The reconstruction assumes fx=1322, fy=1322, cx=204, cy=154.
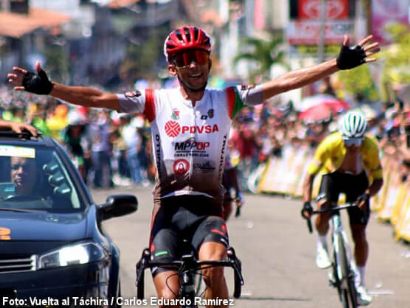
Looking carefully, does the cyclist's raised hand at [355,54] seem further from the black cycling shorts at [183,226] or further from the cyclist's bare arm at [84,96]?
the cyclist's bare arm at [84,96]

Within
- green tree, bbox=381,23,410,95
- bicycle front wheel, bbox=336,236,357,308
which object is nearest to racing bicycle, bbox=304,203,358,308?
bicycle front wheel, bbox=336,236,357,308

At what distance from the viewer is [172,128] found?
297 inches

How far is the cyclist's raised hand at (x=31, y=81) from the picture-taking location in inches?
288

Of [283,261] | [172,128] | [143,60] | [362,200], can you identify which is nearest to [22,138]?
[172,128]

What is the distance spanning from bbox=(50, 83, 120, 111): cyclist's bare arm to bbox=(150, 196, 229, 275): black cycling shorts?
0.64 meters

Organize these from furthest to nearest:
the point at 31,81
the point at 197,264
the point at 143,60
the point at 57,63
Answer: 1. the point at 143,60
2. the point at 57,63
3. the point at 31,81
4. the point at 197,264

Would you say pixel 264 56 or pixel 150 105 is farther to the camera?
pixel 264 56

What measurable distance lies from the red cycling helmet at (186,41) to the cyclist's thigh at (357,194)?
431 cm

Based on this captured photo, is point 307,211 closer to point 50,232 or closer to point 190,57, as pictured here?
point 50,232

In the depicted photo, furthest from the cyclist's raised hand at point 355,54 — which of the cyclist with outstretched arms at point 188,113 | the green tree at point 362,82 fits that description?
the green tree at point 362,82

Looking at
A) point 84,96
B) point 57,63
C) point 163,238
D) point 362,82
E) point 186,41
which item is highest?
point 186,41

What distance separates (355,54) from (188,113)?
1.02 m

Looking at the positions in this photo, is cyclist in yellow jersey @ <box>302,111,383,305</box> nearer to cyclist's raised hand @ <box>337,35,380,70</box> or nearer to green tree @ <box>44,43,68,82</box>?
cyclist's raised hand @ <box>337,35,380,70</box>

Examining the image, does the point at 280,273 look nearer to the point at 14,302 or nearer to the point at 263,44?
the point at 14,302
